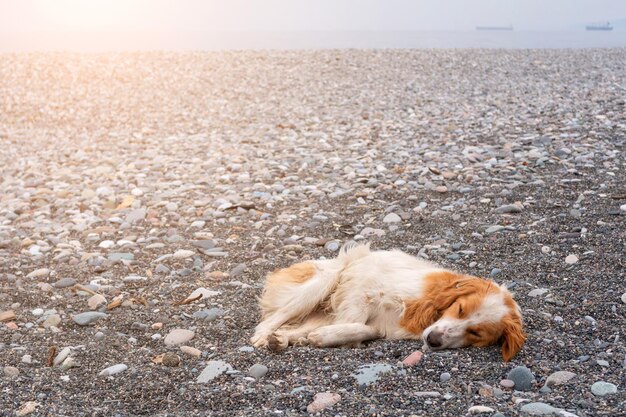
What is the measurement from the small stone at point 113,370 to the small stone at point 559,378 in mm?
2824

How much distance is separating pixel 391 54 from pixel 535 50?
656 centimetres

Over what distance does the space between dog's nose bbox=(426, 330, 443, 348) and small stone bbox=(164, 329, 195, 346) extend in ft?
6.22

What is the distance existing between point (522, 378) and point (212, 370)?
6.63 ft

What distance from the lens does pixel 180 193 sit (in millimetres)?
9727

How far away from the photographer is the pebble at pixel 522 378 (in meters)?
Answer: 4.25

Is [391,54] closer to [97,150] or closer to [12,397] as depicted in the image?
[97,150]

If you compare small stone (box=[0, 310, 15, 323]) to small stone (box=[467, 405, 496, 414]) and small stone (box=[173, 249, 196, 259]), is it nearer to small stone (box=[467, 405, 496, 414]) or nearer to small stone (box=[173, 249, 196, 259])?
small stone (box=[173, 249, 196, 259])

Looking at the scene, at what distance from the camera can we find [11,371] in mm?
4859

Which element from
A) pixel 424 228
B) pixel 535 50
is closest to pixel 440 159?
pixel 424 228

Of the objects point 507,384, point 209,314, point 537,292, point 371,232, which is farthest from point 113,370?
point 371,232

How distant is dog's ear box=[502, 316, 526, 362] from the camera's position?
15.1ft

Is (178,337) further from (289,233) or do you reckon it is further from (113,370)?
(289,233)

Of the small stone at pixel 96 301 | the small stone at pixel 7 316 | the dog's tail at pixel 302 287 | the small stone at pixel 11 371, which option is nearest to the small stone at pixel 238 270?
the dog's tail at pixel 302 287

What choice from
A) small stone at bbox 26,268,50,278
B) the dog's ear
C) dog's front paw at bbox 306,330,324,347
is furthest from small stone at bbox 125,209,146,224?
the dog's ear
